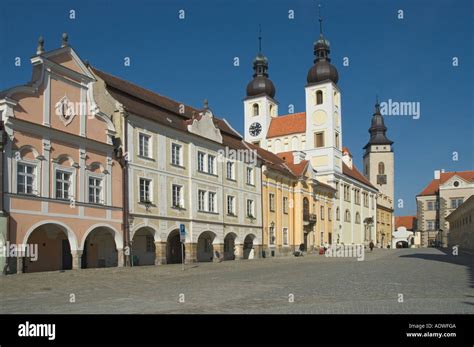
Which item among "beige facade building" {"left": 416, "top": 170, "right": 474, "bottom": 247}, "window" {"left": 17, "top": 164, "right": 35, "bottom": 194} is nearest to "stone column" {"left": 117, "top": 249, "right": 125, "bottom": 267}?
"window" {"left": 17, "top": 164, "right": 35, "bottom": 194}

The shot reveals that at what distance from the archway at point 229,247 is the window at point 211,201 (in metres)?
4.34

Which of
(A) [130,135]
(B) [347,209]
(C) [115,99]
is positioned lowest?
(B) [347,209]

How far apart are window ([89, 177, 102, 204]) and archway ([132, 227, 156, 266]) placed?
4.54 meters

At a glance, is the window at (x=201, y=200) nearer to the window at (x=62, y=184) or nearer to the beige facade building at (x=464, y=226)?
the window at (x=62, y=184)

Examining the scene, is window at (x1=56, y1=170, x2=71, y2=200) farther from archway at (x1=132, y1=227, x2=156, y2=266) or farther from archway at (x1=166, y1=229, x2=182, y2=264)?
archway at (x1=166, y1=229, x2=182, y2=264)

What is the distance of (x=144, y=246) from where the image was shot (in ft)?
108

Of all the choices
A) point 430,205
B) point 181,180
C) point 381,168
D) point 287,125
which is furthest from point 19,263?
point 381,168

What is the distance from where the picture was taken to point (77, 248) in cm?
2534

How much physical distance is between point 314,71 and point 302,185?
22499mm

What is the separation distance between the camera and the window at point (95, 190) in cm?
2677

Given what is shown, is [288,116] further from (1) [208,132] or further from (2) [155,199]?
(2) [155,199]

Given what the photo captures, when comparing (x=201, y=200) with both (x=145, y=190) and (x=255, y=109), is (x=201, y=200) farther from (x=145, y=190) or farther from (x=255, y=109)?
(x=255, y=109)

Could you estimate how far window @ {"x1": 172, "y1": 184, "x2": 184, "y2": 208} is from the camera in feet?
110

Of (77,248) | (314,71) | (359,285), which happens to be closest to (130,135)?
(77,248)
